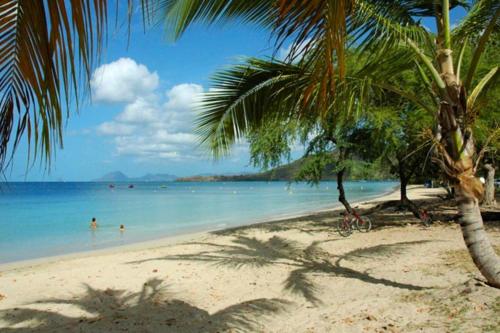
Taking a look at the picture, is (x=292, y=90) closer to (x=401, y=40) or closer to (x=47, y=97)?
(x=401, y=40)

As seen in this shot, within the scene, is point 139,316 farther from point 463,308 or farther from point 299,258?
point 299,258

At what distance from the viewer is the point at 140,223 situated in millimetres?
26391

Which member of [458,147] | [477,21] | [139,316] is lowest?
[139,316]

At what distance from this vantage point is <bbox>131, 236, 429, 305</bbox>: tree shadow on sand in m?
6.75

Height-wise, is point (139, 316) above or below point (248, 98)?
below

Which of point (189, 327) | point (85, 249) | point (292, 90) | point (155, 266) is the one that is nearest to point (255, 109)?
point (292, 90)

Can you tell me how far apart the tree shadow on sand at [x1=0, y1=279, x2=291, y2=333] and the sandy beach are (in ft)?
0.05

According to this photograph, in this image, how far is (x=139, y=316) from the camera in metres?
5.71

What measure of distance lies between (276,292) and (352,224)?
247 inches

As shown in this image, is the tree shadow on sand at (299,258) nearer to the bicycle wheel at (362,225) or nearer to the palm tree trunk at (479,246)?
the palm tree trunk at (479,246)

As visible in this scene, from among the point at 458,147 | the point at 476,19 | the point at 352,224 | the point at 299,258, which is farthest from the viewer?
the point at 352,224

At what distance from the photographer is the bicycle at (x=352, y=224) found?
39.1ft

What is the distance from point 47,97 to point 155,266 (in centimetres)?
816

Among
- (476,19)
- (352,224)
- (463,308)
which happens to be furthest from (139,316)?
(352,224)
